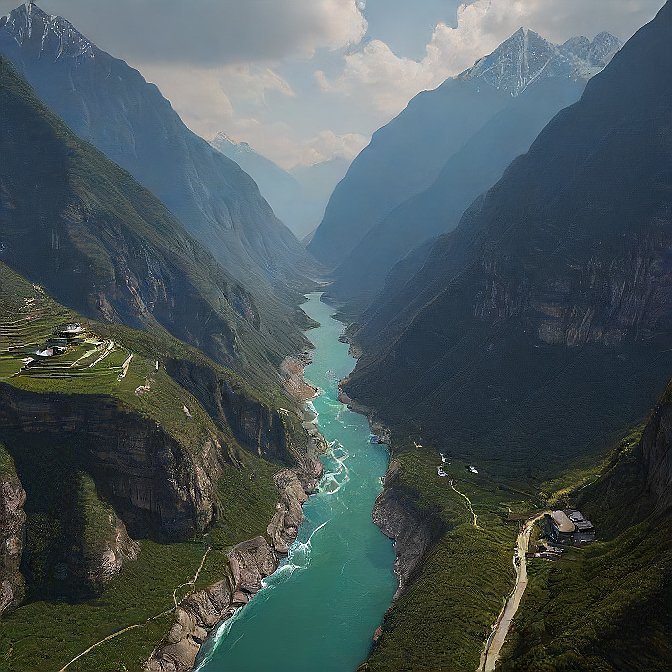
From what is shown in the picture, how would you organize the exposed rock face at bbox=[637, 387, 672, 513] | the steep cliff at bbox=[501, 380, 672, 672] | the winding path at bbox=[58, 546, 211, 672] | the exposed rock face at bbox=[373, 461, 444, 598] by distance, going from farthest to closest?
the exposed rock face at bbox=[373, 461, 444, 598]
the exposed rock face at bbox=[637, 387, 672, 513]
the winding path at bbox=[58, 546, 211, 672]
the steep cliff at bbox=[501, 380, 672, 672]

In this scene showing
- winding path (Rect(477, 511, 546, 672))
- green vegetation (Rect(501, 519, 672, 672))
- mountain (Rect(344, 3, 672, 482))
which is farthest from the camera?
mountain (Rect(344, 3, 672, 482))

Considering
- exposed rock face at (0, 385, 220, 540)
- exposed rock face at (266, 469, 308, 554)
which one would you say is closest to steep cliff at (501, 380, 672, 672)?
exposed rock face at (266, 469, 308, 554)

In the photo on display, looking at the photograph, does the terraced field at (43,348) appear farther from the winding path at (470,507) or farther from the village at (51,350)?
the winding path at (470,507)

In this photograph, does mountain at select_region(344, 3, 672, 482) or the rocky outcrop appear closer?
the rocky outcrop

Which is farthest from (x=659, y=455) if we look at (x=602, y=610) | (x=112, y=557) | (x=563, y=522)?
(x=112, y=557)

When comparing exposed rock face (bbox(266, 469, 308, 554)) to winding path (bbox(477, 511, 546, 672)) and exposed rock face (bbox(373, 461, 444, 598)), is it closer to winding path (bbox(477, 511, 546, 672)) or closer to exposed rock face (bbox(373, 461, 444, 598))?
exposed rock face (bbox(373, 461, 444, 598))

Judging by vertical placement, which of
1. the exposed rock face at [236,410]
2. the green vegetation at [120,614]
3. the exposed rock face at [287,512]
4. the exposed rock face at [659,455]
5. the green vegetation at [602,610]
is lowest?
the green vegetation at [120,614]

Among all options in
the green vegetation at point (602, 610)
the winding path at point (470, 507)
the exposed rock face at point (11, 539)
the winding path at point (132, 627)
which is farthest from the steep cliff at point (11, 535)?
the winding path at point (470, 507)
